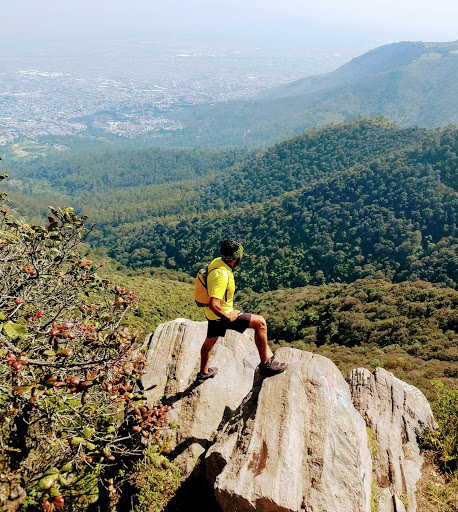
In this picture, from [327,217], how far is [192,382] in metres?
64.3

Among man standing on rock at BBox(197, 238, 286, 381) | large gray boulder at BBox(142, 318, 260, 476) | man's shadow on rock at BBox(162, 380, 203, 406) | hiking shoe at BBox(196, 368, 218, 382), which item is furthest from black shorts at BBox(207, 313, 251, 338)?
man's shadow on rock at BBox(162, 380, 203, 406)

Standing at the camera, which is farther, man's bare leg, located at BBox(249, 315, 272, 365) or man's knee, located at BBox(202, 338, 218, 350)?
man's knee, located at BBox(202, 338, 218, 350)

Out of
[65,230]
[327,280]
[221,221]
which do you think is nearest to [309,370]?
[65,230]

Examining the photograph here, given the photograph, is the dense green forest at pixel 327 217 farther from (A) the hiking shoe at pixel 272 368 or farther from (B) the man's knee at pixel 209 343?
(B) the man's knee at pixel 209 343

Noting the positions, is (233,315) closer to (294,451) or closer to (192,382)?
(294,451)

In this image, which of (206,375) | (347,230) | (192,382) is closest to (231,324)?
(206,375)

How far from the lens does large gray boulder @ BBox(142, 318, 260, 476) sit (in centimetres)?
644

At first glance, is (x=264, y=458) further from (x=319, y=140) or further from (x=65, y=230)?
(x=319, y=140)

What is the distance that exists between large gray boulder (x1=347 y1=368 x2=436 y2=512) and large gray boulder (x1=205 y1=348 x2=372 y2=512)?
74 cm

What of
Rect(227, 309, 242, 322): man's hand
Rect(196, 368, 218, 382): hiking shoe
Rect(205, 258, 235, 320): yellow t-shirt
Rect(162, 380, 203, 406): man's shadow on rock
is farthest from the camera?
Rect(196, 368, 218, 382): hiking shoe

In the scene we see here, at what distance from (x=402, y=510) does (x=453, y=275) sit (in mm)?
49873

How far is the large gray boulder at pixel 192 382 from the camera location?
644 centimetres

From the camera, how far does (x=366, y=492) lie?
4.91m

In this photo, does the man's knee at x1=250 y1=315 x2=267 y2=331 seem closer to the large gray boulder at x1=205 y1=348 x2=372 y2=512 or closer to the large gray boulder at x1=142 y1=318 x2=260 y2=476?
the large gray boulder at x1=205 y1=348 x2=372 y2=512
